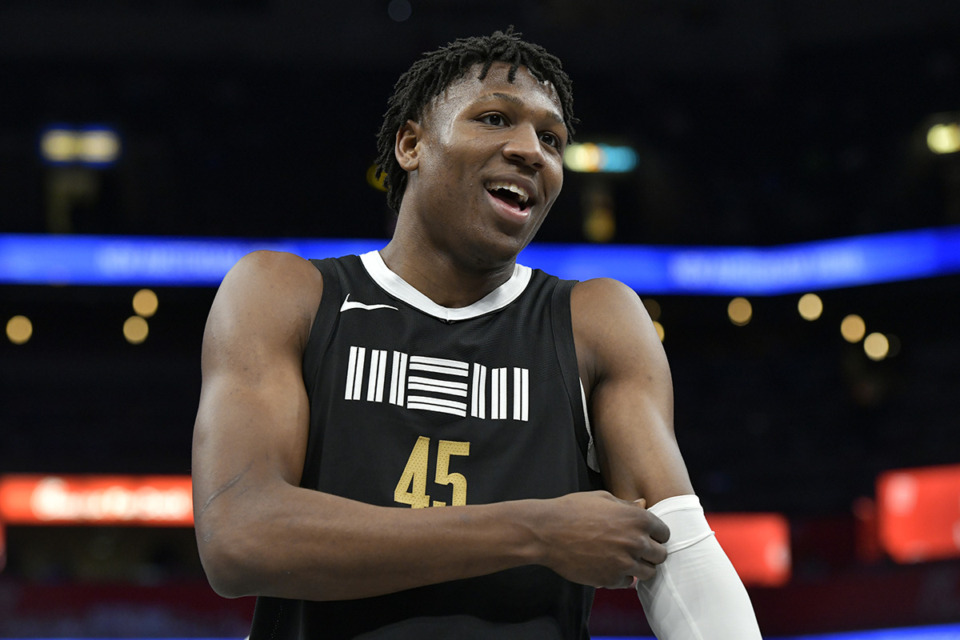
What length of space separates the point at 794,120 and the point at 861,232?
223 centimetres

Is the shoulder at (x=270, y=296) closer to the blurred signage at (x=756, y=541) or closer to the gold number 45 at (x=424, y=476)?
the gold number 45 at (x=424, y=476)

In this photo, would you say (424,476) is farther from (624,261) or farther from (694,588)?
(624,261)

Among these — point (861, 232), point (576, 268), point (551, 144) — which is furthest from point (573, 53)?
point (551, 144)

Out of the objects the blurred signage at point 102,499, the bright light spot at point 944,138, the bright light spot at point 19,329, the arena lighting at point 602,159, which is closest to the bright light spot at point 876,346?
the bright light spot at point 944,138

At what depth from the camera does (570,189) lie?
16016 millimetres

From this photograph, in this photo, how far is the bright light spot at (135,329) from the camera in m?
15.2

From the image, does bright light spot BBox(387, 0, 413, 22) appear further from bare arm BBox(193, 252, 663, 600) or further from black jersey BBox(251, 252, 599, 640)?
bare arm BBox(193, 252, 663, 600)

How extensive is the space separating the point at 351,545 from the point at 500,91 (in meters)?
0.89

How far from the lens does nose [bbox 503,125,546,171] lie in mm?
1794

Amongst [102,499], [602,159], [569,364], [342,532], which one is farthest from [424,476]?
[602,159]

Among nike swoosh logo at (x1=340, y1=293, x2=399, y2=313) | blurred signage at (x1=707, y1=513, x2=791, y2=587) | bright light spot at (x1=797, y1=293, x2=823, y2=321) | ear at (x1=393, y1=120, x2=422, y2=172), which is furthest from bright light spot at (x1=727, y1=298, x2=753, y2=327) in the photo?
nike swoosh logo at (x1=340, y1=293, x2=399, y2=313)

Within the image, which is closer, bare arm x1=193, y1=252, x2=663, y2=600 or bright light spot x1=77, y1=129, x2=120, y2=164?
bare arm x1=193, y1=252, x2=663, y2=600

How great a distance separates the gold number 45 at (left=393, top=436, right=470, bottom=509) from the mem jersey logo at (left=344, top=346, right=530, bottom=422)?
0.06 m

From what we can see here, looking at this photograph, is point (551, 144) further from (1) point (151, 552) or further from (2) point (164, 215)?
(2) point (164, 215)
